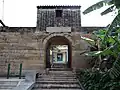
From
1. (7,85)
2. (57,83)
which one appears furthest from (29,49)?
(7,85)

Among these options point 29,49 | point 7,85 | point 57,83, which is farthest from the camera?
point 29,49

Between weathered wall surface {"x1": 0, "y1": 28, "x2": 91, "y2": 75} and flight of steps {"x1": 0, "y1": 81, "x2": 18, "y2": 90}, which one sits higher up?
weathered wall surface {"x1": 0, "y1": 28, "x2": 91, "y2": 75}

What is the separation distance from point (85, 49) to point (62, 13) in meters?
3.01

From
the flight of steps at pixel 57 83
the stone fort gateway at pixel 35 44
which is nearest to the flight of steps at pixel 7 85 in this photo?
the flight of steps at pixel 57 83

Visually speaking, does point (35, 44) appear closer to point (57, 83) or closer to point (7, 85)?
point (57, 83)

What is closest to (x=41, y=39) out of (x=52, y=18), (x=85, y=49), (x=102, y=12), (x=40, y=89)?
(x=52, y=18)

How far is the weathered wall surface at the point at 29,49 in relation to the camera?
1324cm

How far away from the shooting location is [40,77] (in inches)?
422

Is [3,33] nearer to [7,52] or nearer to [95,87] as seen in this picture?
[7,52]

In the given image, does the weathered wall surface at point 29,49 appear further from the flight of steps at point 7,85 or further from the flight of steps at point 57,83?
the flight of steps at point 7,85

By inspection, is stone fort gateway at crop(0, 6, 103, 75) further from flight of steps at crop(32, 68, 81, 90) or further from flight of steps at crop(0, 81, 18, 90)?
flight of steps at crop(0, 81, 18, 90)

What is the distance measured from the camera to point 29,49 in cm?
1334

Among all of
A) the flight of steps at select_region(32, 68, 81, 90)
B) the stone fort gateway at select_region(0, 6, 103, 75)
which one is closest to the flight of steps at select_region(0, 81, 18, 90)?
the flight of steps at select_region(32, 68, 81, 90)

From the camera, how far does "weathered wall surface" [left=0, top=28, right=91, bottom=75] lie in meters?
13.2
